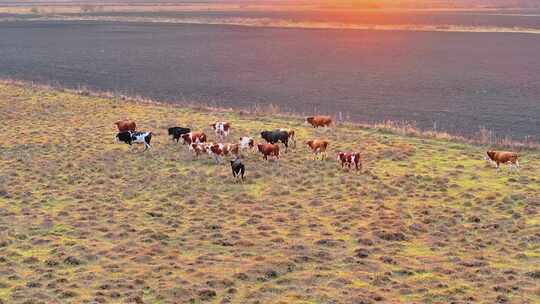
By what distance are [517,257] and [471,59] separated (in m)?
57.4

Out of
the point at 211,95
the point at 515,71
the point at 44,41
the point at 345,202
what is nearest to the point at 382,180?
the point at 345,202

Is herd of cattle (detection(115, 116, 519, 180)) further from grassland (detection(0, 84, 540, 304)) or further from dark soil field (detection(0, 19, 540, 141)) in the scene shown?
dark soil field (detection(0, 19, 540, 141))

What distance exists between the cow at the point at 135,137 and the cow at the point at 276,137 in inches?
207

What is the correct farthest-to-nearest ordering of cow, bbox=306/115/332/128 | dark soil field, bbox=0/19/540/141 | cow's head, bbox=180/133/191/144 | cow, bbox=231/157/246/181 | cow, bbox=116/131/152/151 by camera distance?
1. dark soil field, bbox=0/19/540/141
2. cow, bbox=306/115/332/128
3. cow's head, bbox=180/133/191/144
4. cow, bbox=116/131/152/151
5. cow, bbox=231/157/246/181

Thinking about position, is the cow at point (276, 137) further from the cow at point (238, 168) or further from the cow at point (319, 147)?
the cow at point (238, 168)

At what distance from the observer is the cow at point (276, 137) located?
102 ft

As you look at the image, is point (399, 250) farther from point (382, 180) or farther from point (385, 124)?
point (385, 124)

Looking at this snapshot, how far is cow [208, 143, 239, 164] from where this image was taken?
28.9m

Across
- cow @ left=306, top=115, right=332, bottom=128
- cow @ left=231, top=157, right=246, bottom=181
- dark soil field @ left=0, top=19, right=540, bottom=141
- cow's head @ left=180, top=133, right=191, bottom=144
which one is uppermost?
dark soil field @ left=0, top=19, right=540, bottom=141

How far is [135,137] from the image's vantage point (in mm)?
31562

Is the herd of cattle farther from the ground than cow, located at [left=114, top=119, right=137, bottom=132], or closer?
closer

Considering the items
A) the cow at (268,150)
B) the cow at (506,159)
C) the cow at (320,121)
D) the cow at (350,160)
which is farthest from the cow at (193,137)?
the cow at (506,159)

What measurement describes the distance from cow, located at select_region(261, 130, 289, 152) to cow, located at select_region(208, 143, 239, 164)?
2573 mm

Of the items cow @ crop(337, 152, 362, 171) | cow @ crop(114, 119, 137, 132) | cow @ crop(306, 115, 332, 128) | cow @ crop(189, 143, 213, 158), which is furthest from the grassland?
cow @ crop(306, 115, 332, 128)
